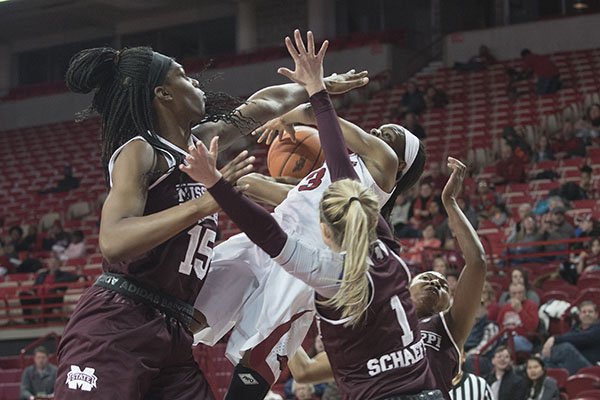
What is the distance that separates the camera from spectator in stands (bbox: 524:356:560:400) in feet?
23.0

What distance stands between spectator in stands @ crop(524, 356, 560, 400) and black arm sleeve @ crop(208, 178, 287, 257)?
4.44 metres

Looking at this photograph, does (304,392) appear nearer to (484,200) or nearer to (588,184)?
(484,200)

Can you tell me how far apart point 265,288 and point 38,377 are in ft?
22.6

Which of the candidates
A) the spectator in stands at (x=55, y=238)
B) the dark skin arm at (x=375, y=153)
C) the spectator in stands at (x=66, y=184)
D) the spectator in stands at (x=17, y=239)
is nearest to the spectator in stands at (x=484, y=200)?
the spectator in stands at (x=55, y=238)

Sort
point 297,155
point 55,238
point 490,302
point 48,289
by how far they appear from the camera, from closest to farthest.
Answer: point 297,155, point 490,302, point 48,289, point 55,238

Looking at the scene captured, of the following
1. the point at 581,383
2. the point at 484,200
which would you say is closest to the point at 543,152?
the point at 484,200

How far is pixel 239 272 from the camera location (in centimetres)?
378

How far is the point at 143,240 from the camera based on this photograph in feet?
10.1

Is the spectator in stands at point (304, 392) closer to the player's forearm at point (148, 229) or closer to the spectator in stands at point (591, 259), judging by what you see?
the spectator in stands at point (591, 259)

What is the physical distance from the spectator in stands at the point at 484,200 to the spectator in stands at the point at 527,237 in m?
1.06

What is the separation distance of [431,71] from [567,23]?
2.52 m

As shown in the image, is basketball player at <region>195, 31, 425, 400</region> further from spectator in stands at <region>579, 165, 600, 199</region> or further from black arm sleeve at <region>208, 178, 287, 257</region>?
spectator in stands at <region>579, 165, 600, 199</region>

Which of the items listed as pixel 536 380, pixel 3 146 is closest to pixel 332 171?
pixel 536 380

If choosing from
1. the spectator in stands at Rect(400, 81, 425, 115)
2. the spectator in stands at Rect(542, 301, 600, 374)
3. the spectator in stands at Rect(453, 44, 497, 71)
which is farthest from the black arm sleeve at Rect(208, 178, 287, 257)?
the spectator in stands at Rect(453, 44, 497, 71)
